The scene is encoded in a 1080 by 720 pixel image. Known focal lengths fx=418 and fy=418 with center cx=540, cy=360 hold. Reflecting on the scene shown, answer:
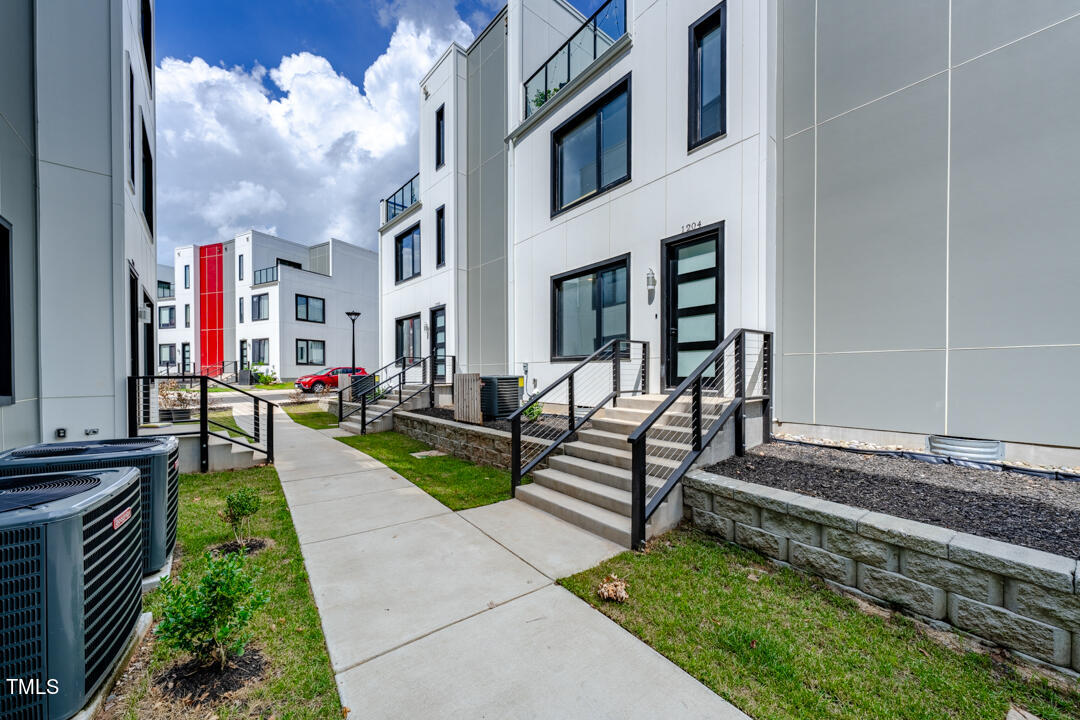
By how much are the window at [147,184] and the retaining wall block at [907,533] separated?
11.3 meters

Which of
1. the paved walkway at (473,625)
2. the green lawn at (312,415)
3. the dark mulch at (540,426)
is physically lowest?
the green lawn at (312,415)

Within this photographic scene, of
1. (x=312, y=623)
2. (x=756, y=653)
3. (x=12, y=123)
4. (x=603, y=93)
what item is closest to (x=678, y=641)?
(x=756, y=653)

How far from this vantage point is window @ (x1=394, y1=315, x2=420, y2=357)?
14078mm

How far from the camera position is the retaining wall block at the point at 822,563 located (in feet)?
10.0

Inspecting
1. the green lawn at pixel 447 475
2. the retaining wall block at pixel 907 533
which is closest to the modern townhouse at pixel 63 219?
the green lawn at pixel 447 475

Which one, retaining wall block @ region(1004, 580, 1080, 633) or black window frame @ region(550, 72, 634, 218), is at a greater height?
black window frame @ region(550, 72, 634, 218)

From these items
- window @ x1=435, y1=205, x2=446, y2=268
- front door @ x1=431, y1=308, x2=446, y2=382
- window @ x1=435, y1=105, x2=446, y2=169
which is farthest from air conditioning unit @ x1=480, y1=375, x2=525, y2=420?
window @ x1=435, y1=105, x2=446, y2=169

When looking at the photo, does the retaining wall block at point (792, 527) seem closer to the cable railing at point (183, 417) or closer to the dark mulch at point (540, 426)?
the dark mulch at point (540, 426)

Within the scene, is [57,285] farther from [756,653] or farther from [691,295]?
[691,295]

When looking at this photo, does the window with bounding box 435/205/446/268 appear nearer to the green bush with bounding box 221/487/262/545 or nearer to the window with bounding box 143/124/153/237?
the window with bounding box 143/124/153/237

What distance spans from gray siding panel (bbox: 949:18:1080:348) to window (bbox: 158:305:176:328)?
43.5m

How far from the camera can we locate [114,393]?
5070 millimetres

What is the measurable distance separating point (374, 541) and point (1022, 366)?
6811 millimetres

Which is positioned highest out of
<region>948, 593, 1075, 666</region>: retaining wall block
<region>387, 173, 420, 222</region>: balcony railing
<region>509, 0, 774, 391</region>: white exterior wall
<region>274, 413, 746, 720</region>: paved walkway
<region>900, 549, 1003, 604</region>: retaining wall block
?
<region>387, 173, 420, 222</region>: balcony railing
